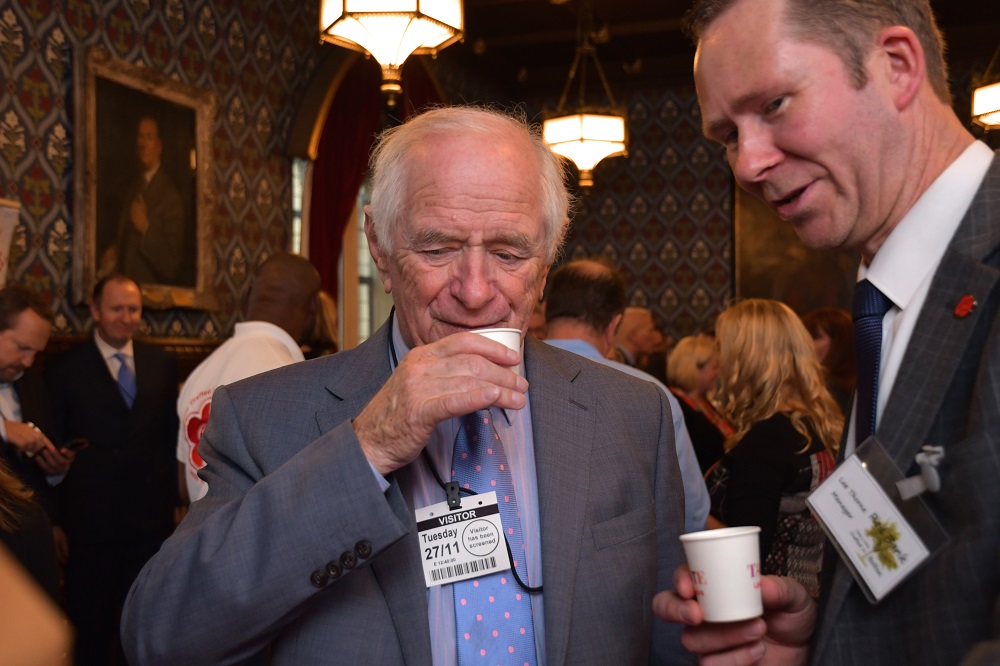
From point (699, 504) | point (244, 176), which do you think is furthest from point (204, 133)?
point (699, 504)

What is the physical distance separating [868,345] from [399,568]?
2.54 feet

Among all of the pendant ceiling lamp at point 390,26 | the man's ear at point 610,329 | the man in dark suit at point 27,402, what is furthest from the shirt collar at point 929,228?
the man in dark suit at point 27,402

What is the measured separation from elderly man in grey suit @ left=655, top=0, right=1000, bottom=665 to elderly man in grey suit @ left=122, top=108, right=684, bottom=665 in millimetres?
262

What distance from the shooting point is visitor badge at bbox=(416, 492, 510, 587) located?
1.53 metres

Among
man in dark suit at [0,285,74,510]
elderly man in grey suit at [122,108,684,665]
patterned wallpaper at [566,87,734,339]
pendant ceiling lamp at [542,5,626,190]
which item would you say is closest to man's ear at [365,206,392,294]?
elderly man in grey suit at [122,108,684,665]

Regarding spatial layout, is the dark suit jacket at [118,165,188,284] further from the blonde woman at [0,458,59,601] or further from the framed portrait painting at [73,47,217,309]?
the blonde woman at [0,458,59,601]

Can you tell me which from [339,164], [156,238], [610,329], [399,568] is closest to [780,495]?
[610,329]

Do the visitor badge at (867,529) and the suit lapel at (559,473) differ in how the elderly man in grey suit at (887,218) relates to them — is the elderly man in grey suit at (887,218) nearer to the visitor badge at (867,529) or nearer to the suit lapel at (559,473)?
the visitor badge at (867,529)

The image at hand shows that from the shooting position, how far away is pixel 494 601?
1543 mm

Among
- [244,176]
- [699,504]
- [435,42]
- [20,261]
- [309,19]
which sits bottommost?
[699,504]

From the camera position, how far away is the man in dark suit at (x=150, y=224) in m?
5.44

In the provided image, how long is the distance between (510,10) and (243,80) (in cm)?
305

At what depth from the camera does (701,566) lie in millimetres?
1266

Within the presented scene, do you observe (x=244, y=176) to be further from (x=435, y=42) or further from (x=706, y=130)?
(x=706, y=130)
